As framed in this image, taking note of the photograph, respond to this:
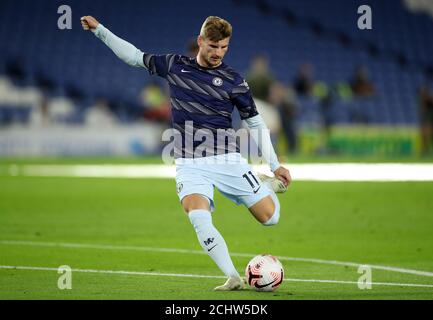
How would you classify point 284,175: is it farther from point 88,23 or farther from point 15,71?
point 15,71

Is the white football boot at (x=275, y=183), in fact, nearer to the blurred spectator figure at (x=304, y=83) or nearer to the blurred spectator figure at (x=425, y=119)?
the blurred spectator figure at (x=425, y=119)

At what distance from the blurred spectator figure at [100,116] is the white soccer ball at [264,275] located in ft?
91.0

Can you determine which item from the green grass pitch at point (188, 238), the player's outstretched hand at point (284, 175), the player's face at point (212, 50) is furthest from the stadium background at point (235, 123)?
the player's face at point (212, 50)

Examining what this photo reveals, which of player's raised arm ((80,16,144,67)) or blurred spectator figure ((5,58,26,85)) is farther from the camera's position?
blurred spectator figure ((5,58,26,85))

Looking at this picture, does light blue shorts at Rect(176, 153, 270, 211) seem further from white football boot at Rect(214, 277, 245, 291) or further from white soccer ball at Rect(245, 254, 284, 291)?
white football boot at Rect(214, 277, 245, 291)

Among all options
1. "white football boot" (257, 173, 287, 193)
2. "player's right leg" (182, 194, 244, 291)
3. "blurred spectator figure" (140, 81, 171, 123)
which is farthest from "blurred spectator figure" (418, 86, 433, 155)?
"player's right leg" (182, 194, 244, 291)

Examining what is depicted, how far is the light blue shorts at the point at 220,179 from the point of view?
28.7 feet

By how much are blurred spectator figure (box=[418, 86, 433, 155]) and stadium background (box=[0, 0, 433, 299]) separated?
64 millimetres

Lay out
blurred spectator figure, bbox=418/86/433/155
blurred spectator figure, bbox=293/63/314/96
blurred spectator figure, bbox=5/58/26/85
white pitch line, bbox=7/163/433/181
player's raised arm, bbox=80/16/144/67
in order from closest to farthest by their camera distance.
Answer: player's raised arm, bbox=80/16/144/67 < white pitch line, bbox=7/163/433/181 < blurred spectator figure, bbox=418/86/433/155 < blurred spectator figure, bbox=293/63/314/96 < blurred spectator figure, bbox=5/58/26/85

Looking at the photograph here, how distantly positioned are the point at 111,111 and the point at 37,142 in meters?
4.40

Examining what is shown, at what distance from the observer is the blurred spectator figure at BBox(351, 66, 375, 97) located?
127 ft

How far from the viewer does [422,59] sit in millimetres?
42031

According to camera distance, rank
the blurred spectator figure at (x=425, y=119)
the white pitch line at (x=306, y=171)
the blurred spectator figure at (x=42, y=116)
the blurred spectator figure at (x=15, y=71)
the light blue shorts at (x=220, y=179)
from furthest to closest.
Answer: the blurred spectator figure at (x=15, y=71) < the blurred spectator figure at (x=42, y=116) < the blurred spectator figure at (x=425, y=119) < the white pitch line at (x=306, y=171) < the light blue shorts at (x=220, y=179)

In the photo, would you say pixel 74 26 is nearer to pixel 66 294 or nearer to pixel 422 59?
pixel 422 59
